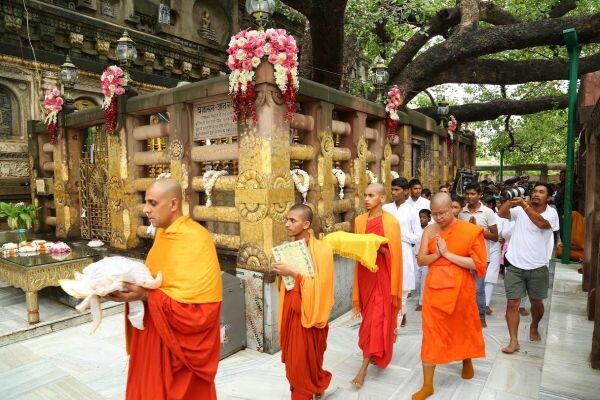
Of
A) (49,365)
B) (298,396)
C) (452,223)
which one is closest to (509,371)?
(452,223)

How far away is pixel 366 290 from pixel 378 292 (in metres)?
0.14

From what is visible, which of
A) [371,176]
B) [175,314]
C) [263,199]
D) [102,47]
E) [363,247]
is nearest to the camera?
[175,314]

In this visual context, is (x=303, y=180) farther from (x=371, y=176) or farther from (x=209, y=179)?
(x=371, y=176)

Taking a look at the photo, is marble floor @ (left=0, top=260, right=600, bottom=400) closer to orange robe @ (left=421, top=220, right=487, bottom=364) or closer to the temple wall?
orange robe @ (left=421, top=220, right=487, bottom=364)

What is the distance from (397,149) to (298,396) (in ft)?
21.2

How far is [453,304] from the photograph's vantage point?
3.73 metres

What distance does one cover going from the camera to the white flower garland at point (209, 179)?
5.54 m

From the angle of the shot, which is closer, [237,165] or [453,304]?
[453,304]

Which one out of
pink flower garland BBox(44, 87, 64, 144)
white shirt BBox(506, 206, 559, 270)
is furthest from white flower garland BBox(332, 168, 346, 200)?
pink flower garland BBox(44, 87, 64, 144)

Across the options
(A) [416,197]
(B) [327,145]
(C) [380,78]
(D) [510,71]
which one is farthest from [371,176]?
(D) [510,71]

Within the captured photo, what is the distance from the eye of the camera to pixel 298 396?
11.5 ft

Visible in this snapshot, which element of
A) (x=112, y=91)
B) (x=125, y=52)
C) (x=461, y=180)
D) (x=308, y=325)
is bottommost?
(x=308, y=325)

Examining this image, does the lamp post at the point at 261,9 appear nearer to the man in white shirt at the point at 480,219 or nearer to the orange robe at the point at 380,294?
the orange robe at the point at 380,294

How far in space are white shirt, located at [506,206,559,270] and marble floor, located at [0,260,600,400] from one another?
822 mm
